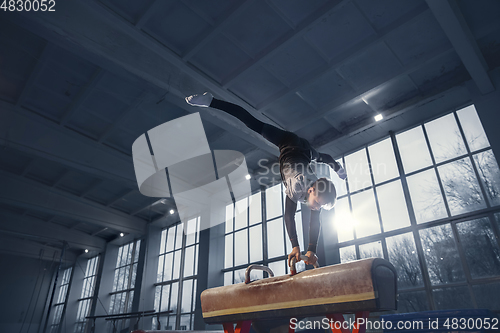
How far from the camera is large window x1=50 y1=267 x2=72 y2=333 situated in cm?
1884

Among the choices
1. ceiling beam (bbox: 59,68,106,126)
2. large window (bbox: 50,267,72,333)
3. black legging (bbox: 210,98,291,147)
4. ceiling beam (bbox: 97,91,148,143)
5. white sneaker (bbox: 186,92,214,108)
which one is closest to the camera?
black legging (bbox: 210,98,291,147)

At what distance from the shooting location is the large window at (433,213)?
6008 millimetres

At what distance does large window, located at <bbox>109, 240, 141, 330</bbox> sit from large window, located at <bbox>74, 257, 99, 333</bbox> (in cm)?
170

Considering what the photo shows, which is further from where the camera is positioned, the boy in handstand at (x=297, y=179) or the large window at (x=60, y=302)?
the large window at (x=60, y=302)

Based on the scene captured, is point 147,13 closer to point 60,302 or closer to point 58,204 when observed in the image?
point 58,204

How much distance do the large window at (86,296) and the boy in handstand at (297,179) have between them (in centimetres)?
1700

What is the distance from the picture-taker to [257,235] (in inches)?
410

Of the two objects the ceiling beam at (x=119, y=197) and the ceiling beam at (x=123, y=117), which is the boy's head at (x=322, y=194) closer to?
the ceiling beam at (x=123, y=117)

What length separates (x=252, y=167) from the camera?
10.4 metres

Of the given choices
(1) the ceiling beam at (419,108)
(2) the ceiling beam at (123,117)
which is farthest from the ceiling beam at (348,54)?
(2) the ceiling beam at (123,117)

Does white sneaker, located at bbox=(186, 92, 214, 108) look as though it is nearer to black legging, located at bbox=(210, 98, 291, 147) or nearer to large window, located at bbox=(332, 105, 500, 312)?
black legging, located at bbox=(210, 98, 291, 147)

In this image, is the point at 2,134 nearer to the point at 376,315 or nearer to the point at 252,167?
the point at 252,167

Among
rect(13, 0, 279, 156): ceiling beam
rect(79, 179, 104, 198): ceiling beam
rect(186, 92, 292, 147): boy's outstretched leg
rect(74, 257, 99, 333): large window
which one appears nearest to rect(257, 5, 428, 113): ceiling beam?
rect(13, 0, 279, 156): ceiling beam

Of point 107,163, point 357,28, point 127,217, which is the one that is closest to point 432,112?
point 357,28
